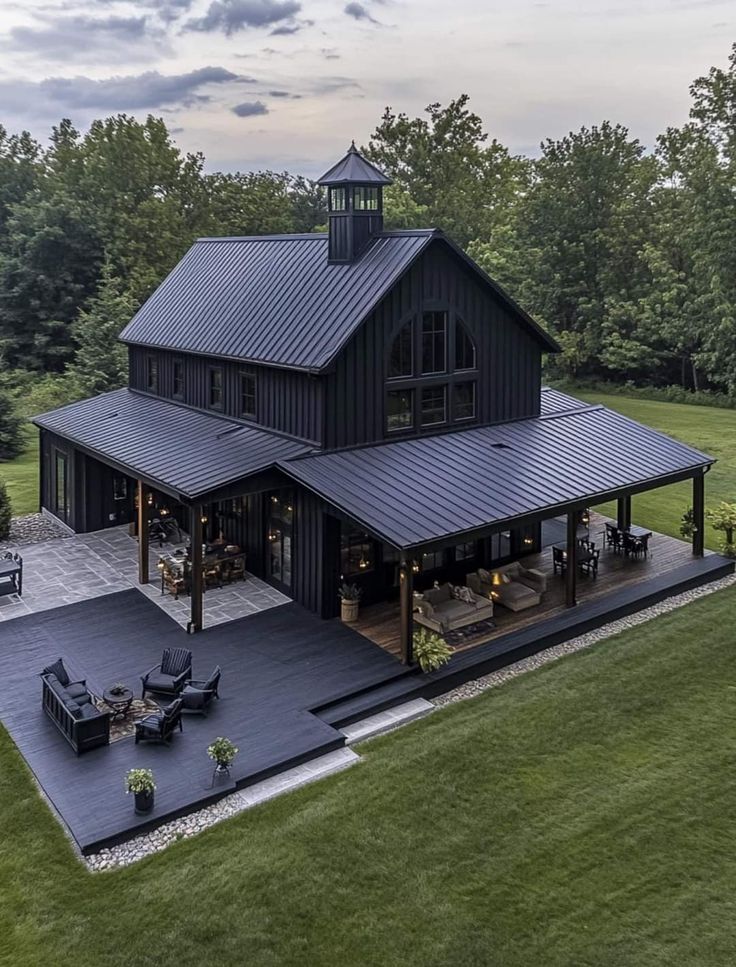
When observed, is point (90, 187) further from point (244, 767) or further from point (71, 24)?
point (244, 767)

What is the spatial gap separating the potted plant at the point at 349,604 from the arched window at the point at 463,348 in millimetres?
5873

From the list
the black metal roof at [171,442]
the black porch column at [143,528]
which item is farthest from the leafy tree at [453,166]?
the black porch column at [143,528]

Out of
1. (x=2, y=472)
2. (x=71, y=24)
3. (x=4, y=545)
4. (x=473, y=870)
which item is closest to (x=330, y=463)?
(x=473, y=870)

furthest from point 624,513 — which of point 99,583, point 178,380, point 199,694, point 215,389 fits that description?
point 99,583

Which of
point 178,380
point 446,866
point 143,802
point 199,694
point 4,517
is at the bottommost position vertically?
point 446,866

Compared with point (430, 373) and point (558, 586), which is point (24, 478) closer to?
point (430, 373)

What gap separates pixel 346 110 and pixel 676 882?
44.5m

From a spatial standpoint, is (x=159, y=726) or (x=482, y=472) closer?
(x=159, y=726)

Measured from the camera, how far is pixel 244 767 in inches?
421

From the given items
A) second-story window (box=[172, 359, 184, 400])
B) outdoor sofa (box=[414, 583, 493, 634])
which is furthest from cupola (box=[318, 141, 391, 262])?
outdoor sofa (box=[414, 583, 493, 634])

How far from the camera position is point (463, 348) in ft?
58.4

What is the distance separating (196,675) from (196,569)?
2206mm

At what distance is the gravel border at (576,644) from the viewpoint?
1323 centimetres

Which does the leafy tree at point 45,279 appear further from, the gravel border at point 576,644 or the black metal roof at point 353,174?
the gravel border at point 576,644
